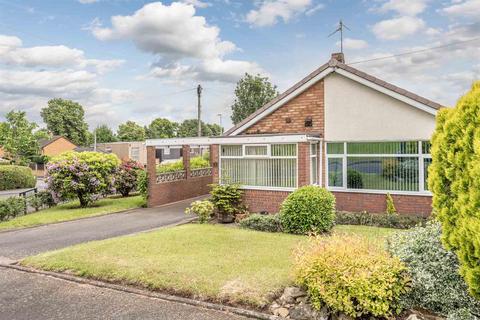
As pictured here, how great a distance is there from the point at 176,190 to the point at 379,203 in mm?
10016

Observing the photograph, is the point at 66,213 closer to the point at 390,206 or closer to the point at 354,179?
the point at 354,179

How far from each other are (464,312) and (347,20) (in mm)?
13914

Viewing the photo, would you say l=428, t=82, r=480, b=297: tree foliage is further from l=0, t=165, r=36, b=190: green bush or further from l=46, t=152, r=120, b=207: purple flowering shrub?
l=0, t=165, r=36, b=190: green bush

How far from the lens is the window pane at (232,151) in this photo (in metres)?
13.5

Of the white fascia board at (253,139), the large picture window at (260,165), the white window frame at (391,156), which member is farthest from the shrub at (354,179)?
the large picture window at (260,165)

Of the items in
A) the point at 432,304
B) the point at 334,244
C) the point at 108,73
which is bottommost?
the point at 432,304

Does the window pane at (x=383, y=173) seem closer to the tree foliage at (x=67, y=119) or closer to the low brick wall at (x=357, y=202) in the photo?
the low brick wall at (x=357, y=202)

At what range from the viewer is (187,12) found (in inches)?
575

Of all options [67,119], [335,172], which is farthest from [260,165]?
[67,119]

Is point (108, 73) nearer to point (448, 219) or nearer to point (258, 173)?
point (258, 173)

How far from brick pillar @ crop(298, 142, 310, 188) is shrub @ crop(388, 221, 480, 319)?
667 cm

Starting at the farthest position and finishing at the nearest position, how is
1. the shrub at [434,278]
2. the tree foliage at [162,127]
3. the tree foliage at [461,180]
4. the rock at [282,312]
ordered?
1. the tree foliage at [162,127]
2. the rock at [282,312]
3. the shrub at [434,278]
4. the tree foliage at [461,180]

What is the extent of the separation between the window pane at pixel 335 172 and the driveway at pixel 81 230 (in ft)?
19.3

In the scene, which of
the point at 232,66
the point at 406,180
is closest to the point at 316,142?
the point at 406,180
